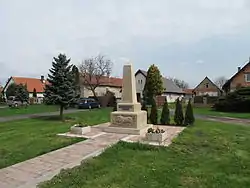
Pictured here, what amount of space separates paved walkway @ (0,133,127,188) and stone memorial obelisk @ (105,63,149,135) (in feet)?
10.2

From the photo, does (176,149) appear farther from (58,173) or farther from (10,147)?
(10,147)

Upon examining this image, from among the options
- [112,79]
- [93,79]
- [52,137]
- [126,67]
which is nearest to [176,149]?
[52,137]

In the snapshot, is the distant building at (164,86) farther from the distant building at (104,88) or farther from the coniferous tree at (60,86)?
the coniferous tree at (60,86)

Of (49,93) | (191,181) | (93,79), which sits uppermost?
(93,79)

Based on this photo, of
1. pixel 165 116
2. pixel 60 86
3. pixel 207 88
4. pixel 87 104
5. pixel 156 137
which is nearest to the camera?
pixel 156 137

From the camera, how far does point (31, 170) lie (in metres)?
6.55

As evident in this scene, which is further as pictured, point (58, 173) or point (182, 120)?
point (182, 120)

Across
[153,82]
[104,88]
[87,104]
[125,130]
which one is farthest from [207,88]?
[125,130]

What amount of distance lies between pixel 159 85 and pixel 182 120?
28711mm

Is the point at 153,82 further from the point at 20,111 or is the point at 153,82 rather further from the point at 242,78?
the point at 20,111

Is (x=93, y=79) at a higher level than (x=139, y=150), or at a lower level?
higher

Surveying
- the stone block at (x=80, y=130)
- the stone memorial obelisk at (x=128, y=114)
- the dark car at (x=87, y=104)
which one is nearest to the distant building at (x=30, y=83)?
the dark car at (x=87, y=104)

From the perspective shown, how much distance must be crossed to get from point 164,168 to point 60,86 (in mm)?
14760

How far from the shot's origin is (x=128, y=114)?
13195 millimetres
